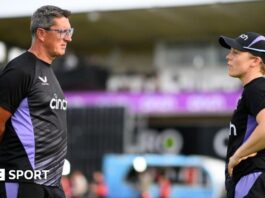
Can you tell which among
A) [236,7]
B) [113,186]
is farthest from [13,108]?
[236,7]

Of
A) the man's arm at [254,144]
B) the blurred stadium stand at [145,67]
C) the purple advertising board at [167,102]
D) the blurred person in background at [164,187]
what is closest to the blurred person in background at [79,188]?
the blurred person in background at [164,187]

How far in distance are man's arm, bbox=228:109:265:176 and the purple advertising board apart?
20.0m

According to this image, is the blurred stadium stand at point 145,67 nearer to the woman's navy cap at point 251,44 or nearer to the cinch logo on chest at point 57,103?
the woman's navy cap at point 251,44

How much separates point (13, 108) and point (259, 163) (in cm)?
175

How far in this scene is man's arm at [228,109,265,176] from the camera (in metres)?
4.86

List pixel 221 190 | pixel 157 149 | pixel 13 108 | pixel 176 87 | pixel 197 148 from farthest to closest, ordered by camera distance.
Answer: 1. pixel 176 87
2. pixel 157 149
3. pixel 197 148
4. pixel 221 190
5. pixel 13 108

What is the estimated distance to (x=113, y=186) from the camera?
21047 mm

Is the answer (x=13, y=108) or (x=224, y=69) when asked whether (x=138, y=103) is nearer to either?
(x=224, y=69)

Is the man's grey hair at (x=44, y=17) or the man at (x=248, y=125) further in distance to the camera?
the man's grey hair at (x=44, y=17)

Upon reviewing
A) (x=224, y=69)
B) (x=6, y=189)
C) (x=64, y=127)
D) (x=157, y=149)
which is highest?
(x=64, y=127)

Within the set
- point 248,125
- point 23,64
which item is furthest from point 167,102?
point 23,64

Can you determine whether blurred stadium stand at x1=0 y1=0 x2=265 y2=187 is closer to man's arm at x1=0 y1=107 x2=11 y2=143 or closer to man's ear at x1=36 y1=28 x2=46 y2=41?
man's ear at x1=36 y1=28 x2=46 y2=41

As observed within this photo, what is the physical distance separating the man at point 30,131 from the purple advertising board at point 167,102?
66.0 feet

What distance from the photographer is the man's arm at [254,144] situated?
15.9 ft
